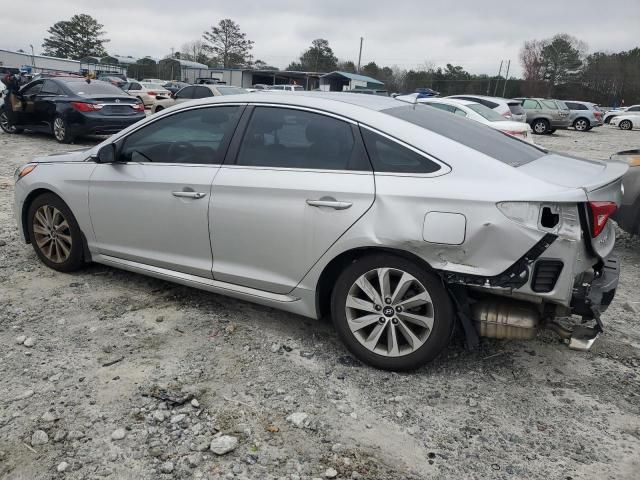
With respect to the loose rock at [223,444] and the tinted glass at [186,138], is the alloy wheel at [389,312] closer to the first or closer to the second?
the loose rock at [223,444]

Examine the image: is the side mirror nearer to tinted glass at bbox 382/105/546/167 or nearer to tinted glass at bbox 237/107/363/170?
tinted glass at bbox 237/107/363/170

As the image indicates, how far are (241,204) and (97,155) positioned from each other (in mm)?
1413

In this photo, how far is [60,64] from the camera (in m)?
59.2

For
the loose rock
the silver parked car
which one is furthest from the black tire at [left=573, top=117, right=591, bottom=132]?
the loose rock

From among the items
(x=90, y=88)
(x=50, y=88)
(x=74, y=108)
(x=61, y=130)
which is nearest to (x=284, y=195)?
(x=74, y=108)

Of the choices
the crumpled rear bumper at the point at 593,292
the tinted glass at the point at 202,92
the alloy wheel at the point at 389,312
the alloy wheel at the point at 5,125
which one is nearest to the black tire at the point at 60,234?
the alloy wheel at the point at 389,312

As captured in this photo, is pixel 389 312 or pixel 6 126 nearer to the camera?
pixel 389 312

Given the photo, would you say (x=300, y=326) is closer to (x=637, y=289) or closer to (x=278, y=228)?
(x=278, y=228)

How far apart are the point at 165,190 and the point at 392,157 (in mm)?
1611

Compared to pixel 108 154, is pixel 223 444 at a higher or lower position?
lower

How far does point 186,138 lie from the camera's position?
12.4 ft

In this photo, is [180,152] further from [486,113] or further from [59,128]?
[486,113]

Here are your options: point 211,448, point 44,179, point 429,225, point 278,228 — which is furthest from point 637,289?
point 44,179

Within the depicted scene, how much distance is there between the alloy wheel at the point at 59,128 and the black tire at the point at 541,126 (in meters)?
20.8
